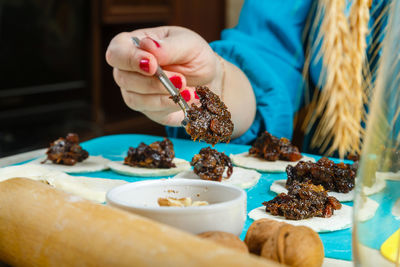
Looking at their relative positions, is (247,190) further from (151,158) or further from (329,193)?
(151,158)

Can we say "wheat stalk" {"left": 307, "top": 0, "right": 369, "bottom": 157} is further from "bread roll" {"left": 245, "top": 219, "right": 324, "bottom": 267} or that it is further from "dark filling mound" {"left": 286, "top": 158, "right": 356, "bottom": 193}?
"bread roll" {"left": 245, "top": 219, "right": 324, "bottom": 267}

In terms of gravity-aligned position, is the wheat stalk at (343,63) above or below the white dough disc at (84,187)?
above

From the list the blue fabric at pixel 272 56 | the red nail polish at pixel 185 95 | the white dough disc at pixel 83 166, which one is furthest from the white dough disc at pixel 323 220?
the blue fabric at pixel 272 56

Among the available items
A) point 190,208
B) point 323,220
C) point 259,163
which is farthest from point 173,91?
point 190,208

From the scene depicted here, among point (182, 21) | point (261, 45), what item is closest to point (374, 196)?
point (261, 45)

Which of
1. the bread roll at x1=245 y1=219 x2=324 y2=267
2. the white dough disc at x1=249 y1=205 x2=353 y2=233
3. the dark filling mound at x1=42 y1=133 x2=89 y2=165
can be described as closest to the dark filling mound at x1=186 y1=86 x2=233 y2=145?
the white dough disc at x1=249 y1=205 x2=353 y2=233

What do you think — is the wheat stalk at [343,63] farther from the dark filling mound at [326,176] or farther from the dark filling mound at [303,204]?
the dark filling mound at [303,204]
